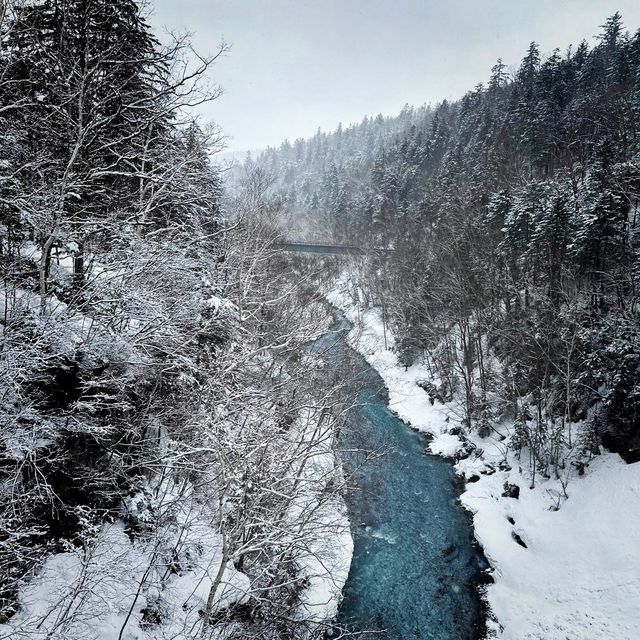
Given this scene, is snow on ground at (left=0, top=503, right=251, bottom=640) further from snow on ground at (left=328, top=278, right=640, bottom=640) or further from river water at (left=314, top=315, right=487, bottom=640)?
snow on ground at (left=328, top=278, right=640, bottom=640)

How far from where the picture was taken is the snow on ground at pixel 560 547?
10.1m

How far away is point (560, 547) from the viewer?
12359 millimetres

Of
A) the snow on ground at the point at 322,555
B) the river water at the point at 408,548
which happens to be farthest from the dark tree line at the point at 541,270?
the snow on ground at the point at 322,555

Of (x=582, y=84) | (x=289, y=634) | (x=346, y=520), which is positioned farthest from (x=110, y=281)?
(x=582, y=84)

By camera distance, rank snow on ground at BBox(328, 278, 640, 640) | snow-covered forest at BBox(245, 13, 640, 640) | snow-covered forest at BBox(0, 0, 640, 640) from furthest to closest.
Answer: snow-covered forest at BBox(245, 13, 640, 640) → snow on ground at BBox(328, 278, 640, 640) → snow-covered forest at BBox(0, 0, 640, 640)

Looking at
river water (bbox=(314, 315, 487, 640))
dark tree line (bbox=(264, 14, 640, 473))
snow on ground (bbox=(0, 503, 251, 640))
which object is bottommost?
river water (bbox=(314, 315, 487, 640))

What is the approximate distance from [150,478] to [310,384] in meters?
6.91

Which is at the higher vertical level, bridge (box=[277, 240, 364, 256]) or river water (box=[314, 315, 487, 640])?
bridge (box=[277, 240, 364, 256])

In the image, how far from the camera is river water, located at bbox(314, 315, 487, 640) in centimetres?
1070

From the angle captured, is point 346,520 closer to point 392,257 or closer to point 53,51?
point 53,51

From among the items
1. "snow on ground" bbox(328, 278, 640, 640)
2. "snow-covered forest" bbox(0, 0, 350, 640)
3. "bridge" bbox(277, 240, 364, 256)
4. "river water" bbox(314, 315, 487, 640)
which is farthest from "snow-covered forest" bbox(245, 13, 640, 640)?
"snow-covered forest" bbox(0, 0, 350, 640)

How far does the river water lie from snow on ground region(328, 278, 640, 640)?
749mm

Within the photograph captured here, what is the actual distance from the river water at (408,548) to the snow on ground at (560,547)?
2.46 ft

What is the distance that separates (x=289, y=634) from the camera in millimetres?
9398
